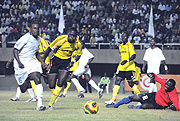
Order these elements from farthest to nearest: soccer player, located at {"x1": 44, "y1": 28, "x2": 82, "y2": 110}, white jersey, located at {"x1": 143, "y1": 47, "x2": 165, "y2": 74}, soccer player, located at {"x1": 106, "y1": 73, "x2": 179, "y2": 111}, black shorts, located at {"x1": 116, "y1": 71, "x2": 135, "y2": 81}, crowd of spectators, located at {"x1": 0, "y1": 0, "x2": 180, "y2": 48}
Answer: crowd of spectators, located at {"x1": 0, "y1": 0, "x2": 180, "y2": 48}
white jersey, located at {"x1": 143, "y1": 47, "x2": 165, "y2": 74}
black shorts, located at {"x1": 116, "y1": 71, "x2": 135, "y2": 81}
soccer player, located at {"x1": 44, "y1": 28, "x2": 82, "y2": 110}
soccer player, located at {"x1": 106, "y1": 73, "x2": 179, "y2": 111}

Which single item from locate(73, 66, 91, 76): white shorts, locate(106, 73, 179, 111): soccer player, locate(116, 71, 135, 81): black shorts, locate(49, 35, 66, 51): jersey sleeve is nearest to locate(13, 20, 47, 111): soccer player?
locate(49, 35, 66, 51): jersey sleeve

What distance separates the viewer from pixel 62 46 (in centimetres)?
1009

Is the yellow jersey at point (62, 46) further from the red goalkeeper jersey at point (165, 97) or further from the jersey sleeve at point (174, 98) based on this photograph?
the jersey sleeve at point (174, 98)

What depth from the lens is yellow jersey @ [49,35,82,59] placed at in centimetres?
1003

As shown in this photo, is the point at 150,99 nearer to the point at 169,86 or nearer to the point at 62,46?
the point at 169,86

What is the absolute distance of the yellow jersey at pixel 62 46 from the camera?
32.9ft

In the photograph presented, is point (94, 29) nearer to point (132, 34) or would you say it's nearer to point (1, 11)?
point (132, 34)

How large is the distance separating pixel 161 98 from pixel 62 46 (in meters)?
2.77

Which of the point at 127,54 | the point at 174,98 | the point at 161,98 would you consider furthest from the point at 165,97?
the point at 127,54

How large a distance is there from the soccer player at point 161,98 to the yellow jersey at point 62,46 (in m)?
1.85

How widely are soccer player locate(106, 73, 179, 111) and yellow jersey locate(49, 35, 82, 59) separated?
185 cm

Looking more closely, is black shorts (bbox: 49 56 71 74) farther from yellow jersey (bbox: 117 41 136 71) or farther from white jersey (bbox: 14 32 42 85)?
yellow jersey (bbox: 117 41 136 71)

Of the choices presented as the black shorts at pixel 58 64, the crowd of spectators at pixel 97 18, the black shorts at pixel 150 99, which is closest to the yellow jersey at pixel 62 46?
the black shorts at pixel 58 64

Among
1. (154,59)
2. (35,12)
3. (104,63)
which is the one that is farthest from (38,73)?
Result: (35,12)
